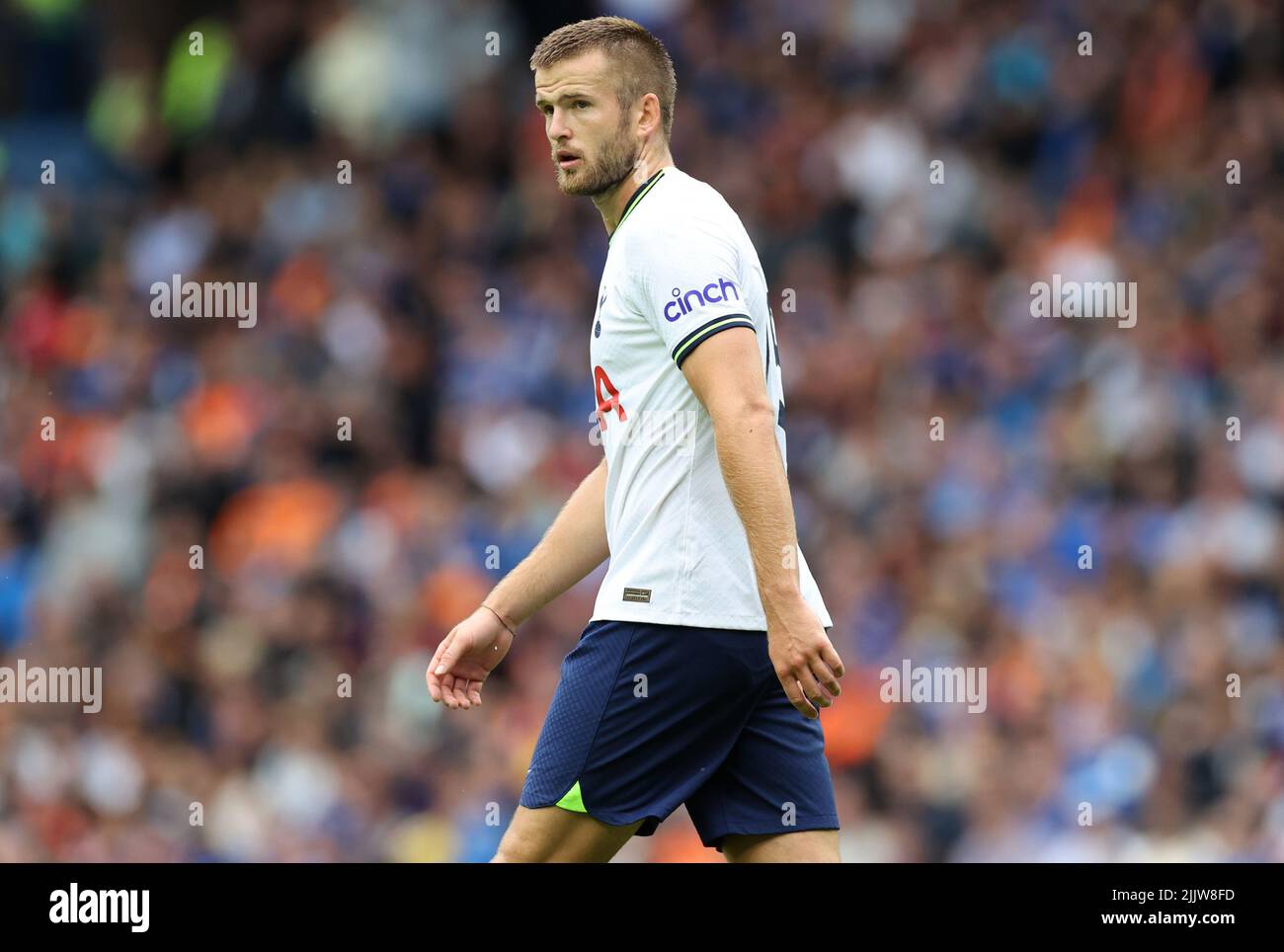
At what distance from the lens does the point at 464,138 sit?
35.3ft

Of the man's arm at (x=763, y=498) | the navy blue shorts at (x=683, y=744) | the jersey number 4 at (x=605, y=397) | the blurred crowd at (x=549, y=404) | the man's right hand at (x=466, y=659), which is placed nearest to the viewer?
the man's arm at (x=763, y=498)

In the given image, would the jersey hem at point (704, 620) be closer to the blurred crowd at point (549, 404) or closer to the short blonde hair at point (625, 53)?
the short blonde hair at point (625, 53)

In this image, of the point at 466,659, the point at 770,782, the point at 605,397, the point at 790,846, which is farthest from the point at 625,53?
the point at 790,846

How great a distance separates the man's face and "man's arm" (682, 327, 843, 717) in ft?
1.71

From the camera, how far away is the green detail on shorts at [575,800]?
3725 mm

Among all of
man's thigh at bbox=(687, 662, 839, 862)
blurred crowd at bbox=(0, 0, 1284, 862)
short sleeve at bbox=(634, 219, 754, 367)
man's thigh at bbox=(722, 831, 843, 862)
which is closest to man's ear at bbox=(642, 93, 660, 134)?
short sleeve at bbox=(634, 219, 754, 367)

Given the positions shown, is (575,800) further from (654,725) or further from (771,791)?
(771,791)

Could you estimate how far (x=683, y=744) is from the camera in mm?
3736

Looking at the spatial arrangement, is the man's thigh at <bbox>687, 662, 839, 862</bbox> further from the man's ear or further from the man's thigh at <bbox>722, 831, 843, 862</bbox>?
the man's ear

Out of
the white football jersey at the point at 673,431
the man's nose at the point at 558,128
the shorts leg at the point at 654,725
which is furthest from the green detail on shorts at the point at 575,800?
the man's nose at the point at 558,128

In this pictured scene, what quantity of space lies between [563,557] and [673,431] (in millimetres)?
487

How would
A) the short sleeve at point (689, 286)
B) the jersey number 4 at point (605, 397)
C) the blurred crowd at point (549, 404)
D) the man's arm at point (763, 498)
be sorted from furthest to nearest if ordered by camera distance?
the blurred crowd at point (549, 404), the jersey number 4 at point (605, 397), the short sleeve at point (689, 286), the man's arm at point (763, 498)

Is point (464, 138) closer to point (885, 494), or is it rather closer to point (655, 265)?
point (885, 494)
